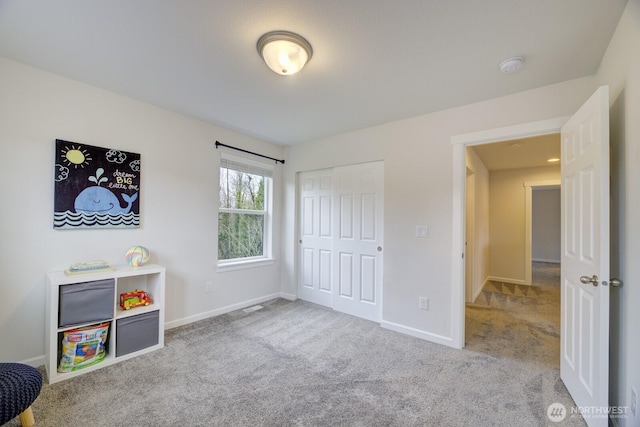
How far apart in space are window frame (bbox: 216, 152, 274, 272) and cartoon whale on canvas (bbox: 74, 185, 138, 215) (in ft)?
3.51

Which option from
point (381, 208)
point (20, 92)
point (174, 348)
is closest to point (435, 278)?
point (381, 208)

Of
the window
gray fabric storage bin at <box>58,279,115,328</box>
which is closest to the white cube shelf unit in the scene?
gray fabric storage bin at <box>58,279,115,328</box>

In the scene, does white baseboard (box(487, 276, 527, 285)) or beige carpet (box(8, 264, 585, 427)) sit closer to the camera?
beige carpet (box(8, 264, 585, 427))

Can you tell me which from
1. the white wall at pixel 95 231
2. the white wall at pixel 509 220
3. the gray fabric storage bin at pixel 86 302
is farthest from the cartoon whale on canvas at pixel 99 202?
the white wall at pixel 509 220

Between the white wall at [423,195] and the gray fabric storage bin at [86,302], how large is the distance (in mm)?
2709

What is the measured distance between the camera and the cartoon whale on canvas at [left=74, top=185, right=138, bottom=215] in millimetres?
2334

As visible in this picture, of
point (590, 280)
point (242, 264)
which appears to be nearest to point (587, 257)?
point (590, 280)

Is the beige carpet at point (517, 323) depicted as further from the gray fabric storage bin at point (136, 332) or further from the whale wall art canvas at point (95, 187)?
the whale wall art canvas at point (95, 187)

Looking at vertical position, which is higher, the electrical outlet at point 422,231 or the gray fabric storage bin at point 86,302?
the electrical outlet at point 422,231

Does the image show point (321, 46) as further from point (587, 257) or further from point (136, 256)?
point (136, 256)

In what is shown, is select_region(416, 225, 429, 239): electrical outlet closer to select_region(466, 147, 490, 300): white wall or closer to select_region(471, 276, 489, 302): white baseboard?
select_region(466, 147, 490, 300): white wall

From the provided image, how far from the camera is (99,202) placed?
2420 mm

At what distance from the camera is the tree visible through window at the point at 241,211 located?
3.55 metres

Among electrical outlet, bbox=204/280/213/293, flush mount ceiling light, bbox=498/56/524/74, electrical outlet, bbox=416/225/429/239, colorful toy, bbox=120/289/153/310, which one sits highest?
flush mount ceiling light, bbox=498/56/524/74
